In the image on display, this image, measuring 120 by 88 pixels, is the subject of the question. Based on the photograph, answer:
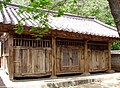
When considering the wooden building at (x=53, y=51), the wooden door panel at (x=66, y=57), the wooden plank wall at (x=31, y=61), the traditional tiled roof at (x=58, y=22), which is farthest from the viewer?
the wooden door panel at (x=66, y=57)

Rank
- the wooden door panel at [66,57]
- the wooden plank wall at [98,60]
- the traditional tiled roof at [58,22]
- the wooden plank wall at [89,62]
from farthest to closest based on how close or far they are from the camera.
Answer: the wooden plank wall at [98,60], the wooden door panel at [66,57], the wooden plank wall at [89,62], the traditional tiled roof at [58,22]

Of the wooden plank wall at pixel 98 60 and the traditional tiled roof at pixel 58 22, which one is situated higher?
the traditional tiled roof at pixel 58 22

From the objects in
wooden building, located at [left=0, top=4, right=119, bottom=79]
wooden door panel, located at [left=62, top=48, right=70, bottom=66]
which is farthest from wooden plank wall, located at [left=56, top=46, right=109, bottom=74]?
wooden door panel, located at [left=62, top=48, right=70, bottom=66]

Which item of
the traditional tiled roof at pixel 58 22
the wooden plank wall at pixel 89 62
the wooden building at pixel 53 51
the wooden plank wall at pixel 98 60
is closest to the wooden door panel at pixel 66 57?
the wooden building at pixel 53 51

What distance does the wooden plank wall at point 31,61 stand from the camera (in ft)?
28.6

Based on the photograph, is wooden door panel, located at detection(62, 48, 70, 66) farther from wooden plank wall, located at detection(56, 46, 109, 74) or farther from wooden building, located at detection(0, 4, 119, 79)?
wooden plank wall, located at detection(56, 46, 109, 74)

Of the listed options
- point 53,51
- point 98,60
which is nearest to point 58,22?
point 53,51

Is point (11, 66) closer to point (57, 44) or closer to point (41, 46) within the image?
point (41, 46)

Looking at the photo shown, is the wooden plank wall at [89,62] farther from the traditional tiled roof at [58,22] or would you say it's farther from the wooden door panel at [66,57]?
the traditional tiled roof at [58,22]

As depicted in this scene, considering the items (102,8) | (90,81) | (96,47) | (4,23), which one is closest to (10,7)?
(4,23)

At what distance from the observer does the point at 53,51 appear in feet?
31.7

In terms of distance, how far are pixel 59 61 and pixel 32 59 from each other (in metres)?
1.59

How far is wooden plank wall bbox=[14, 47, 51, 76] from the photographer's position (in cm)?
872

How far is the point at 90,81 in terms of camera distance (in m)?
9.35
